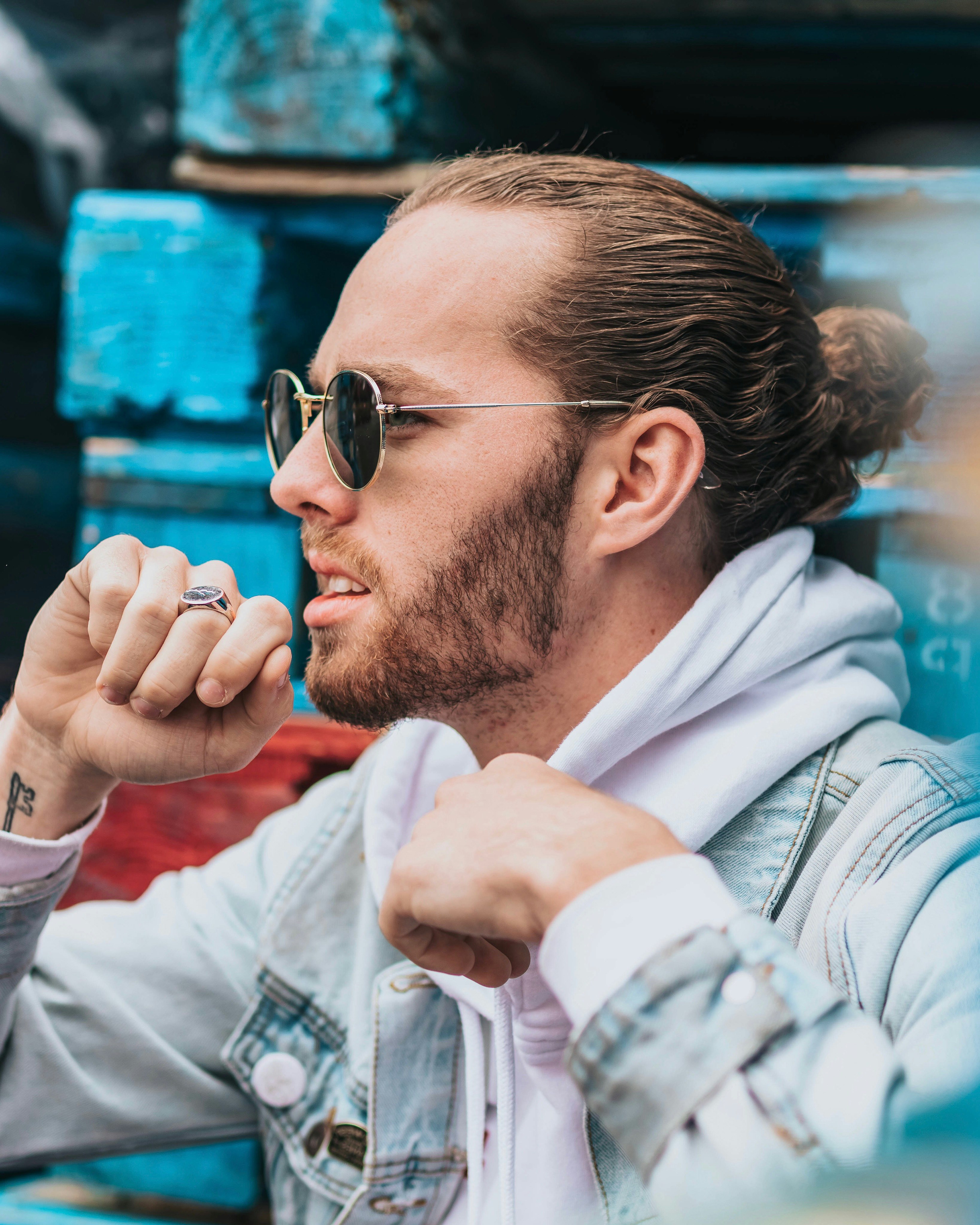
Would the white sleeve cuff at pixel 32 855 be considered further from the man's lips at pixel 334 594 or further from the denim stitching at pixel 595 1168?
the denim stitching at pixel 595 1168

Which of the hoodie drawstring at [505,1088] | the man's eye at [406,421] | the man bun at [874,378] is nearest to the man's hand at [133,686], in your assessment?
the man's eye at [406,421]

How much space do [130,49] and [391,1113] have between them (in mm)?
2261

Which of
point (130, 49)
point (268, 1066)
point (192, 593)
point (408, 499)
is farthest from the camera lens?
point (130, 49)

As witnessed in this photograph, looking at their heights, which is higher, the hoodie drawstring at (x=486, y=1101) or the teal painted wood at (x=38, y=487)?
the teal painted wood at (x=38, y=487)

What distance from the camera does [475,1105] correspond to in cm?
126

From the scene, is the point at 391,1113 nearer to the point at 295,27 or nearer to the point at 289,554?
the point at 289,554

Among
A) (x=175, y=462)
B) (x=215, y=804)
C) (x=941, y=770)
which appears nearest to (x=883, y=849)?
(x=941, y=770)

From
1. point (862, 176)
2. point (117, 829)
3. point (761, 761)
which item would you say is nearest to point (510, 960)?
point (761, 761)

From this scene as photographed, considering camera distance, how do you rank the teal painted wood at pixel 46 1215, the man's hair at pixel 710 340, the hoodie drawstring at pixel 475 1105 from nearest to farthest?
the hoodie drawstring at pixel 475 1105 → the man's hair at pixel 710 340 → the teal painted wood at pixel 46 1215

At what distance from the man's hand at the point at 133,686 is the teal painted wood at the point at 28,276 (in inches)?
47.3

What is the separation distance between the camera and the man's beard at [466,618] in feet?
4.22

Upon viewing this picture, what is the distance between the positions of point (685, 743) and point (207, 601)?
57 centimetres

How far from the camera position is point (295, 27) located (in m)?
1.55

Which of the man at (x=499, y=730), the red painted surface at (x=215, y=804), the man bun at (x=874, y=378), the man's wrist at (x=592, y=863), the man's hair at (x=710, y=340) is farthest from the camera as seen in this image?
the red painted surface at (x=215, y=804)
